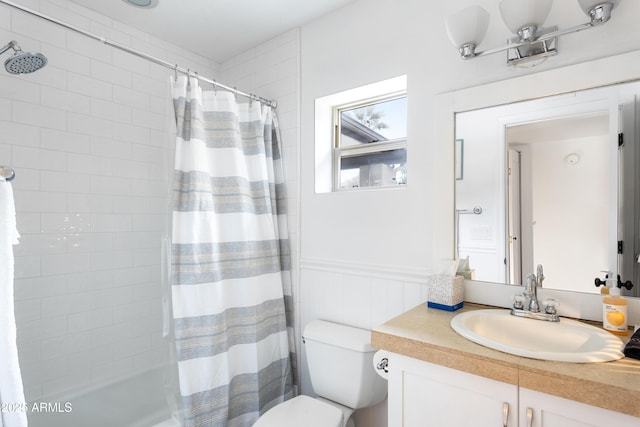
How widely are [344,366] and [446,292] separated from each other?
2.08 ft

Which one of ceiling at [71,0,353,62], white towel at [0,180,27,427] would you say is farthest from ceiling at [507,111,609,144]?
white towel at [0,180,27,427]

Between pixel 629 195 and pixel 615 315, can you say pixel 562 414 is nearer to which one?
pixel 615 315

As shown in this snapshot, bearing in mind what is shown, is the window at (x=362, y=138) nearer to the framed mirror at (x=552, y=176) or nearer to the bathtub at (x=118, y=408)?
the framed mirror at (x=552, y=176)

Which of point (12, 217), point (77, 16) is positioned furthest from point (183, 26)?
point (12, 217)

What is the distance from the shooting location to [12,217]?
4.08 ft

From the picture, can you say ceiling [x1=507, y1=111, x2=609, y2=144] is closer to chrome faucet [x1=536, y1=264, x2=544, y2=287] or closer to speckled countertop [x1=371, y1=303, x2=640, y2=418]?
chrome faucet [x1=536, y1=264, x2=544, y2=287]

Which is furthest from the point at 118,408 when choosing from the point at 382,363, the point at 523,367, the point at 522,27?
the point at 522,27

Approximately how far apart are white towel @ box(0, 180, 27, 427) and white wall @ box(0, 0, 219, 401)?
61 centimetres

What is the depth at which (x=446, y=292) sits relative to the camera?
1413 mm

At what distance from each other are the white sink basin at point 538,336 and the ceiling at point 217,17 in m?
1.78

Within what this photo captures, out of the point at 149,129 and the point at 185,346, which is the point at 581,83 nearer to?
the point at 185,346

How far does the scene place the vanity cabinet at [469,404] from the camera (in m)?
0.86

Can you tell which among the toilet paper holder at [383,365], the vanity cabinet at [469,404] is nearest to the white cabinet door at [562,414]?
the vanity cabinet at [469,404]

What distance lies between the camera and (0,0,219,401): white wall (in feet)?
5.87
